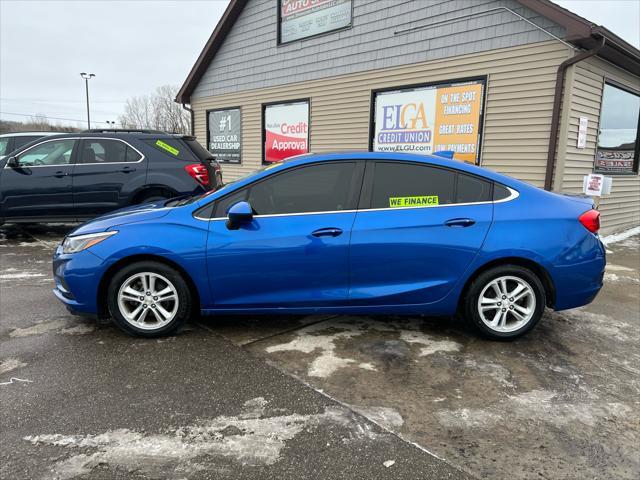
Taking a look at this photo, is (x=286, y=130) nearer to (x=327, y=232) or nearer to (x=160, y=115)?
(x=327, y=232)

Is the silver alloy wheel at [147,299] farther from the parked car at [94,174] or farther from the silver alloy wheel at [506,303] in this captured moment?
the parked car at [94,174]

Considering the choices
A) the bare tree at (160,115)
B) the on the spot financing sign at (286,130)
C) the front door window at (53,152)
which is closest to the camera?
the front door window at (53,152)

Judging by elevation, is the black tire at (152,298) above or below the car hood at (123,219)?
below

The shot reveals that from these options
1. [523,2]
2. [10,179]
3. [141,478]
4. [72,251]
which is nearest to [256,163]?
[10,179]

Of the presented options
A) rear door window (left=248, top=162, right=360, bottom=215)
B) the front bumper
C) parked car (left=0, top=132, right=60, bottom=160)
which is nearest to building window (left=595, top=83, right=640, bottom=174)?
rear door window (left=248, top=162, right=360, bottom=215)

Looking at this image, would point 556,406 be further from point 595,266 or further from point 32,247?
point 32,247

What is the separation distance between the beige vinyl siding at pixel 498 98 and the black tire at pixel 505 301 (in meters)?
4.88

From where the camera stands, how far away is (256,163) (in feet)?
44.1

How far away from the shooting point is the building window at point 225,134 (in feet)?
45.6

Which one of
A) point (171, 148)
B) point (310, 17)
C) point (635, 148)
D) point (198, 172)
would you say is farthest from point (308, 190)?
point (635, 148)

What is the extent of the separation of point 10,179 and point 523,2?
8.60 metres

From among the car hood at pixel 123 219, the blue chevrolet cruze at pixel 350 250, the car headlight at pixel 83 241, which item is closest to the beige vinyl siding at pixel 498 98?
the blue chevrolet cruze at pixel 350 250

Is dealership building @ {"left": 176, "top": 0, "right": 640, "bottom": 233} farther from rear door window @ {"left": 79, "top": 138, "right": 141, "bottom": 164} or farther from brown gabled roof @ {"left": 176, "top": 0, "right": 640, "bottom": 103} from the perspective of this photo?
rear door window @ {"left": 79, "top": 138, "right": 141, "bottom": 164}

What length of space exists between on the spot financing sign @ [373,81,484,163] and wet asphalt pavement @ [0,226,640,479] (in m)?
5.11
